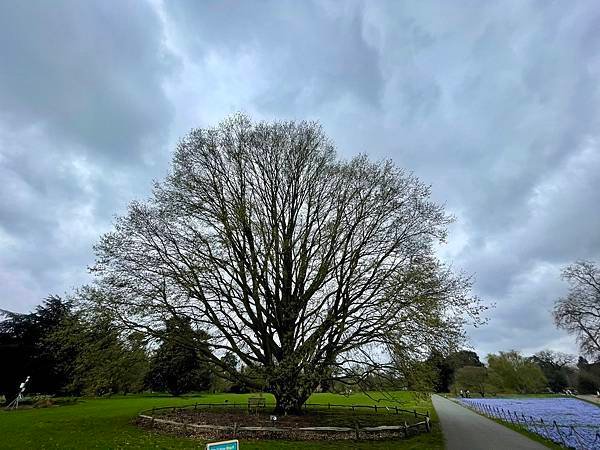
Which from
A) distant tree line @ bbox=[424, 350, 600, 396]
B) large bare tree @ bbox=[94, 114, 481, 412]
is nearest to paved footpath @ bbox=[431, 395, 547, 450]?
large bare tree @ bbox=[94, 114, 481, 412]

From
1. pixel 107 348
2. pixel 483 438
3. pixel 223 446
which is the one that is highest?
pixel 107 348

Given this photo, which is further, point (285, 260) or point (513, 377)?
point (513, 377)

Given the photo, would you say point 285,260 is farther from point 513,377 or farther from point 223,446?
point 513,377

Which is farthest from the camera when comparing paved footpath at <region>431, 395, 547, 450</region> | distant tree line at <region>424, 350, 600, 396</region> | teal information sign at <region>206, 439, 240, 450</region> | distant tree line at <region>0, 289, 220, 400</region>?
distant tree line at <region>424, 350, 600, 396</region>

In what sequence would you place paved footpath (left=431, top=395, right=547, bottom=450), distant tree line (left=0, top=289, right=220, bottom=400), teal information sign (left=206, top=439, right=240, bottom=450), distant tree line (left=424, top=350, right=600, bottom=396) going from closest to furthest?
teal information sign (left=206, top=439, right=240, bottom=450)
paved footpath (left=431, top=395, right=547, bottom=450)
distant tree line (left=0, top=289, right=220, bottom=400)
distant tree line (left=424, top=350, right=600, bottom=396)

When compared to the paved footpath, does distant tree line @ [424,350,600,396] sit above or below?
above

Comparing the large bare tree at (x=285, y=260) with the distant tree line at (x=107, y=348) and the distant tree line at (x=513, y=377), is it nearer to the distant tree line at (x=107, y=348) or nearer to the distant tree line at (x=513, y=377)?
the distant tree line at (x=107, y=348)

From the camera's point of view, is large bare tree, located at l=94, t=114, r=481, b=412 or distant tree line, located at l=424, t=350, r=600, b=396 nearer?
large bare tree, located at l=94, t=114, r=481, b=412

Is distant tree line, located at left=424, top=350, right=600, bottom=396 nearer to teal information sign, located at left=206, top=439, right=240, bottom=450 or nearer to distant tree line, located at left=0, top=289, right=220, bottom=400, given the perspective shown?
distant tree line, located at left=0, top=289, right=220, bottom=400

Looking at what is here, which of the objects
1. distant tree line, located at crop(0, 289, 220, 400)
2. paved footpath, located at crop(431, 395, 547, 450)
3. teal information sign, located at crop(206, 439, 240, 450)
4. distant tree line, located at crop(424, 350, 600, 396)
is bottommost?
paved footpath, located at crop(431, 395, 547, 450)

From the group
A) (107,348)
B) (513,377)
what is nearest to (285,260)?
(107,348)

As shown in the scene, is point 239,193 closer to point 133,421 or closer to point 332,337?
point 332,337

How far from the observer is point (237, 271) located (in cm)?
2031

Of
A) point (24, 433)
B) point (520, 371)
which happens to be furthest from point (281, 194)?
point (520, 371)
